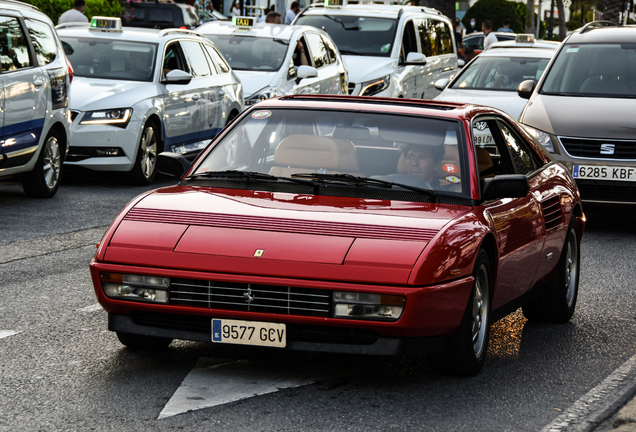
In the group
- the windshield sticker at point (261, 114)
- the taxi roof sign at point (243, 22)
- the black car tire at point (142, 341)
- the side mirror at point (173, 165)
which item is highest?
the windshield sticker at point (261, 114)

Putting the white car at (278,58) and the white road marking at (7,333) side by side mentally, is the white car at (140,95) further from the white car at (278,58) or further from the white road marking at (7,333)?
the white road marking at (7,333)

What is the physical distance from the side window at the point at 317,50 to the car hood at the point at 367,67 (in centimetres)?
103

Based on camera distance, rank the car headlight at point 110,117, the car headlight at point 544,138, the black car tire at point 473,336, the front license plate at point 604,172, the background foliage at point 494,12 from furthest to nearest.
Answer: the background foliage at point 494,12, the car headlight at point 110,117, the car headlight at point 544,138, the front license plate at point 604,172, the black car tire at point 473,336

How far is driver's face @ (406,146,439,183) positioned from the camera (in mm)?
5848

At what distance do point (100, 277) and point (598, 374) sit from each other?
2.58 m

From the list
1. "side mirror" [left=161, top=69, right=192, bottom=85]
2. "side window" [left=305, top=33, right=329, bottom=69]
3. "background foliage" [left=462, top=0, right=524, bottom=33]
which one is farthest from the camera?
"background foliage" [left=462, top=0, right=524, bottom=33]

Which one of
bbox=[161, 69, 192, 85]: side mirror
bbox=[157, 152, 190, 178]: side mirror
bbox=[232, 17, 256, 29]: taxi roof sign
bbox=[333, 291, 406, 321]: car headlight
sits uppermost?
bbox=[157, 152, 190, 178]: side mirror

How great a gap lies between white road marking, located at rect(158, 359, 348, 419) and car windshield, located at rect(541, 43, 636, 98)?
7.24 metres

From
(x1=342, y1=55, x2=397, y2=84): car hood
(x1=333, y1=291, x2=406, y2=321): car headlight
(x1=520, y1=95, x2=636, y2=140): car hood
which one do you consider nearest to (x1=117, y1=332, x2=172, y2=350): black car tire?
(x1=333, y1=291, x2=406, y2=321): car headlight

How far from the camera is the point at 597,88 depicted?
1192 centimetres

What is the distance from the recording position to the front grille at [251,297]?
16.1ft

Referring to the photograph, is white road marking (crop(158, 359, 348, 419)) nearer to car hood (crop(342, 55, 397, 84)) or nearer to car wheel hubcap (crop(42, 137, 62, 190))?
car wheel hubcap (crop(42, 137, 62, 190))

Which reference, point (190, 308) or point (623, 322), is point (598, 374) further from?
point (190, 308)

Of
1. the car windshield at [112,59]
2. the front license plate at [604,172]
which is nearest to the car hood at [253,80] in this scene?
the car windshield at [112,59]
